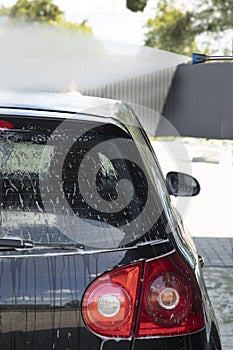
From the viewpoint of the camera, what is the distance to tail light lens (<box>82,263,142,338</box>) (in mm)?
2145

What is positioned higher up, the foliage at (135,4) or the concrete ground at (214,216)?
the foliage at (135,4)

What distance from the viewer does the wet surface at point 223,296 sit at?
454 cm

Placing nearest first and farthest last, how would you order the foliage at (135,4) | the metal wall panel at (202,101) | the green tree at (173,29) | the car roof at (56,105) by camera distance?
the car roof at (56,105) < the foliage at (135,4) < the metal wall panel at (202,101) < the green tree at (173,29)

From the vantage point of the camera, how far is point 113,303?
85.8 inches

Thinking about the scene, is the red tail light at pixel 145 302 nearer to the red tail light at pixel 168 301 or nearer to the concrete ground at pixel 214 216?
the red tail light at pixel 168 301

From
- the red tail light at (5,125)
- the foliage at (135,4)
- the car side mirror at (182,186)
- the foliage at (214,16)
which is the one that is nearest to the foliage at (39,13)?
the foliage at (214,16)

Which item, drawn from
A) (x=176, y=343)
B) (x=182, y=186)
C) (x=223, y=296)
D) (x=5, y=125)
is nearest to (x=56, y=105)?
(x=5, y=125)

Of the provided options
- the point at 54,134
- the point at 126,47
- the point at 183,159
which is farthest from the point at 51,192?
the point at 126,47

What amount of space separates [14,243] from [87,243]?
0.86ft

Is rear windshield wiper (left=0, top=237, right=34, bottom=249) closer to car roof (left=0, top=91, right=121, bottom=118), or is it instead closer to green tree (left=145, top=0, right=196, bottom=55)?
car roof (left=0, top=91, right=121, bottom=118)

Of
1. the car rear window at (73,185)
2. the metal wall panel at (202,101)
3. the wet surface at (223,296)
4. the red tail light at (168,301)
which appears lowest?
the wet surface at (223,296)

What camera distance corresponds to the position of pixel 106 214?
7.89 feet

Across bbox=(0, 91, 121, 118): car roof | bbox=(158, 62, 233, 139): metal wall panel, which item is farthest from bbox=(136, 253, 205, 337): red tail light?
bbox=(158, 62, 233, 139): metal wall panel

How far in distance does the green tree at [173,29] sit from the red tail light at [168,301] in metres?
38.6
